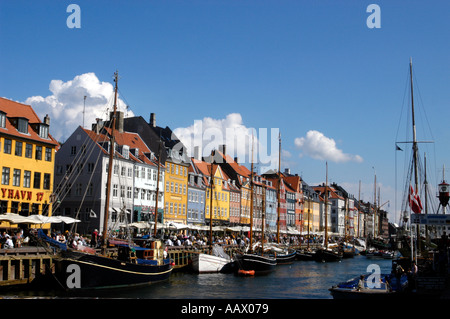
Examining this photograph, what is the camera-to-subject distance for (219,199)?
9112cm

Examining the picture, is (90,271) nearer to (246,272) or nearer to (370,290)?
(370,290)

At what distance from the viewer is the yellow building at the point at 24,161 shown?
46938 mm

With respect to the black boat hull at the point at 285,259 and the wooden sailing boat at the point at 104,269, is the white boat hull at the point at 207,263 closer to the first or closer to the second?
the wooden sailing boat at the point at 104,269

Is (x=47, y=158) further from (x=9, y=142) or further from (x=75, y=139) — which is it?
(x=75, y=139)

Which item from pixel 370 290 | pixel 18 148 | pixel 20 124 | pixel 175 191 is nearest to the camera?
pixel 370 290

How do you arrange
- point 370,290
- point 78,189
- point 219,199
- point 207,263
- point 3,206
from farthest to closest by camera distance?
point 219,199 → point 78,189 → point 3,206 → point 207,263 → point 370,290

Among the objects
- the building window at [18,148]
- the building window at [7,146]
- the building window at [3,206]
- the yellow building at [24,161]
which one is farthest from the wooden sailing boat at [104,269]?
the building window at [18,148]

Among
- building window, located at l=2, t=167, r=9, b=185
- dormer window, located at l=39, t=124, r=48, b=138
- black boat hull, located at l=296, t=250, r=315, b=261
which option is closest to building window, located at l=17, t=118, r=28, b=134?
dormer window, located at l=39, t=124, r=48, b=138

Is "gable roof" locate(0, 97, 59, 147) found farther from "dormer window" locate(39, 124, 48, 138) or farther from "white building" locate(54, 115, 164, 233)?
"white building" locate(54, 115, 164, 233)

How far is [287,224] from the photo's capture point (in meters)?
124

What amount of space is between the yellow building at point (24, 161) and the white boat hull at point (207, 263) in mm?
14606

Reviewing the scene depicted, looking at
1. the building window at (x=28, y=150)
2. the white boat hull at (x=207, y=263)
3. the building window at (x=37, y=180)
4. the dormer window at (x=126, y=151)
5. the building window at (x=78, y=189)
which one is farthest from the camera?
the dormer window at (x=126, y=151)

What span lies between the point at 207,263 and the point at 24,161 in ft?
65.0

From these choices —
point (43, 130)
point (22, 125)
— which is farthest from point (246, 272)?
point (22, 125)
